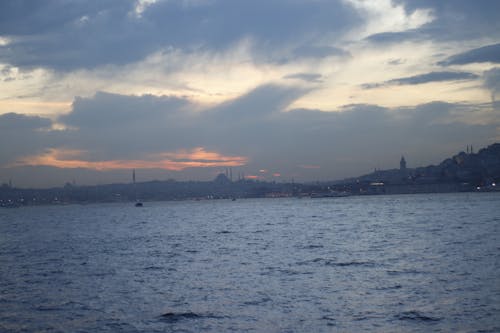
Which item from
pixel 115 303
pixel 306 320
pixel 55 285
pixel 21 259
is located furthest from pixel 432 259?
pixel 21 259

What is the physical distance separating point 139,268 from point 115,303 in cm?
1623

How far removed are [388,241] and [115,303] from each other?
41955mm

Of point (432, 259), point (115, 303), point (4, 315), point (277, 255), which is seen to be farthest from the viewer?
point (277, 255)

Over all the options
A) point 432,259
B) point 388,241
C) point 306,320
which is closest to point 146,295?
point 306,320

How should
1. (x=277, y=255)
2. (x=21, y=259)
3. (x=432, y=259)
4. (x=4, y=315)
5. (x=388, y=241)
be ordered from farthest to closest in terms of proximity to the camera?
(x=388, y=241), (x=21, y=259), (x=277, y=255), (x=432, y=259), (x=4, y=315)

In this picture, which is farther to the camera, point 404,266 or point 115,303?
point 404,266

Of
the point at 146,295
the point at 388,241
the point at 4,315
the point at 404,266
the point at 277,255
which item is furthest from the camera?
the point at 388,241

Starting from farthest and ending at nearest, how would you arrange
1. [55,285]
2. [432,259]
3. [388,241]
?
1. [388,241]
2. [432,259]
3. [55,285]

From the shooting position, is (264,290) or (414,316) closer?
(414,316)

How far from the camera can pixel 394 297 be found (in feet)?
94.1

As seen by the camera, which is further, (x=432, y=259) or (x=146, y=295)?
(x=432, y=259)

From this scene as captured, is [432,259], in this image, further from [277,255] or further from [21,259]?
[21,259]

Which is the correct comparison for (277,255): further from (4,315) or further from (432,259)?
(4,315)

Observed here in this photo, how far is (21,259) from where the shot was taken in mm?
56625
